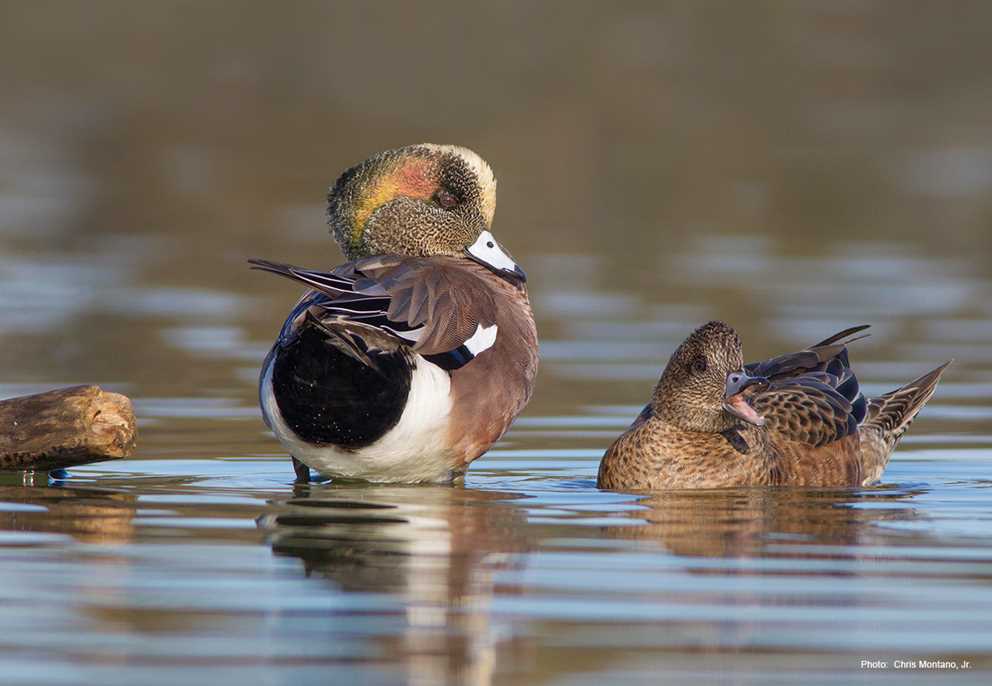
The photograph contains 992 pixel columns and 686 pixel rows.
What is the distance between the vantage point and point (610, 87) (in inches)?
999

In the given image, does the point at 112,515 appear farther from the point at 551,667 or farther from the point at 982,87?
the point at 982,87

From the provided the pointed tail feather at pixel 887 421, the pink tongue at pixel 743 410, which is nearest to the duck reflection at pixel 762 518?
the pink tongue at pixel 743 410

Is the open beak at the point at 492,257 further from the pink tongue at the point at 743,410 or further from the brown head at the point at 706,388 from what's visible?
the pink tongue at the point at 743,410

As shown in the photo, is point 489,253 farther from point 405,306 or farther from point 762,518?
point 762,518

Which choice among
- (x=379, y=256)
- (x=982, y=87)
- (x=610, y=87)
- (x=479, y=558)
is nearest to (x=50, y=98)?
(x=610, y=87)

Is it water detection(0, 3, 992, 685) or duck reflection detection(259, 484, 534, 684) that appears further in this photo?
water detection(0, 3, 992, 685)

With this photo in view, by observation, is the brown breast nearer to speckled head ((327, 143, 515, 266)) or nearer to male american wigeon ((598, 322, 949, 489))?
speckled head ((327, 143, 515, 266))

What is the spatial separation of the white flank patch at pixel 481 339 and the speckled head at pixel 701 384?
26.6 inches

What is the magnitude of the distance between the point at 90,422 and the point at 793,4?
2645 centimetres

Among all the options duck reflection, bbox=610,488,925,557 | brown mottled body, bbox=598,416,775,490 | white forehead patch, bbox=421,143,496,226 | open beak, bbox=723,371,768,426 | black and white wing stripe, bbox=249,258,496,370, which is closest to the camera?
duck reflection, bbox=610,488,925,557

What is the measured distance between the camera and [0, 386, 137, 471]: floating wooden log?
7402mm

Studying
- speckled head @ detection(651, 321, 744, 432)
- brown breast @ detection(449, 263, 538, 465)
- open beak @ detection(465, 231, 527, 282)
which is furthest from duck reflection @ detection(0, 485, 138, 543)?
speckled head @ detection(651, 321, 744, 432)

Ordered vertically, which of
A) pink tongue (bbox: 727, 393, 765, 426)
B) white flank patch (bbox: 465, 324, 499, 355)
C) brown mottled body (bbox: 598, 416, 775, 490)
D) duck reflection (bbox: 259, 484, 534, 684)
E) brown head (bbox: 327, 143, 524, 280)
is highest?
brown head (bbox: 327, 143, 524, 280)

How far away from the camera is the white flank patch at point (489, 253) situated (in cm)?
866
